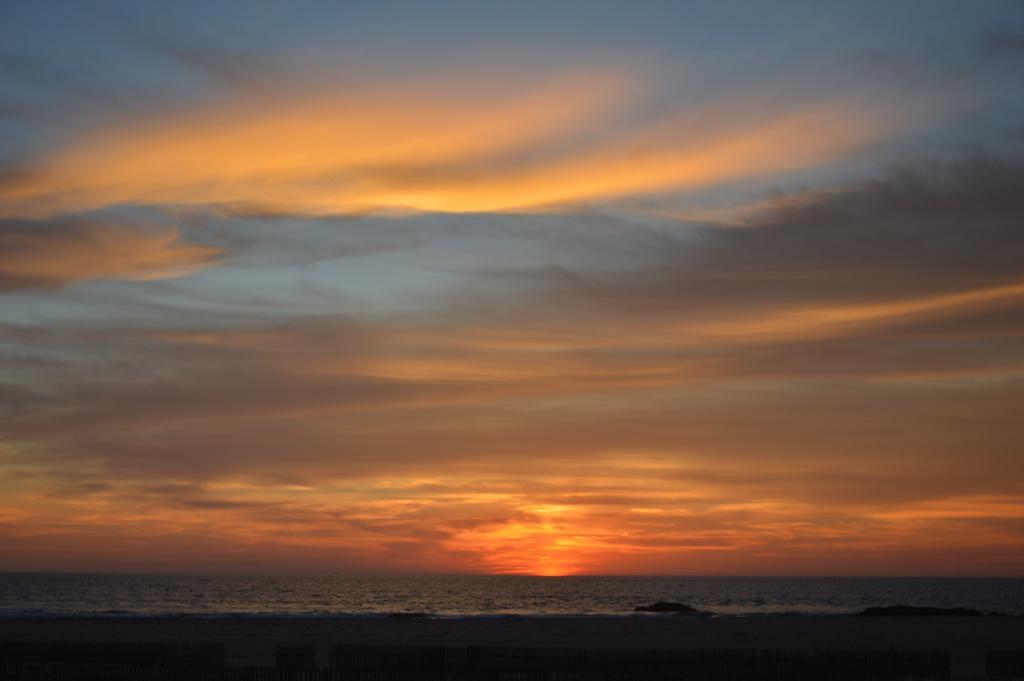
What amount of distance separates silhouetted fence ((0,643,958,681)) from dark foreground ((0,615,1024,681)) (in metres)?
0.06

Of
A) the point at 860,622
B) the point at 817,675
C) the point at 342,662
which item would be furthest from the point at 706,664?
the point at 860,622

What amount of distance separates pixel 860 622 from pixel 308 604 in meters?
69.7

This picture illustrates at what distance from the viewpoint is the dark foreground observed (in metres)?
36.8

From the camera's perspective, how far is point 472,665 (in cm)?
3869

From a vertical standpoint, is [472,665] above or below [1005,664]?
below

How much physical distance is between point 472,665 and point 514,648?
320 inches

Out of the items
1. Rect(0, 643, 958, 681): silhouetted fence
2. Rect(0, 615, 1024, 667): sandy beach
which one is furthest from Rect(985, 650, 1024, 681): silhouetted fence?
Rect(0, 615, 1024, 667): sandy beach

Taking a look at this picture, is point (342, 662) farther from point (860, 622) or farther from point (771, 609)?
point (771, 609)

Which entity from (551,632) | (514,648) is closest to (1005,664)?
(514,648)

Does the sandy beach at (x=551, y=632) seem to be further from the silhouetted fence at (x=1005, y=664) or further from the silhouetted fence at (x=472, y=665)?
the silhouetted fence at (x=472, y=665)

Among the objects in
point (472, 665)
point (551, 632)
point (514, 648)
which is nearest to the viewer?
point (472, 665)

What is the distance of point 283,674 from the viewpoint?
35000mm

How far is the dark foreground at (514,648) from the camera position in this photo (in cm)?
3684

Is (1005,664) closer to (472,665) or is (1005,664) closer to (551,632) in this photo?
(472,665)
